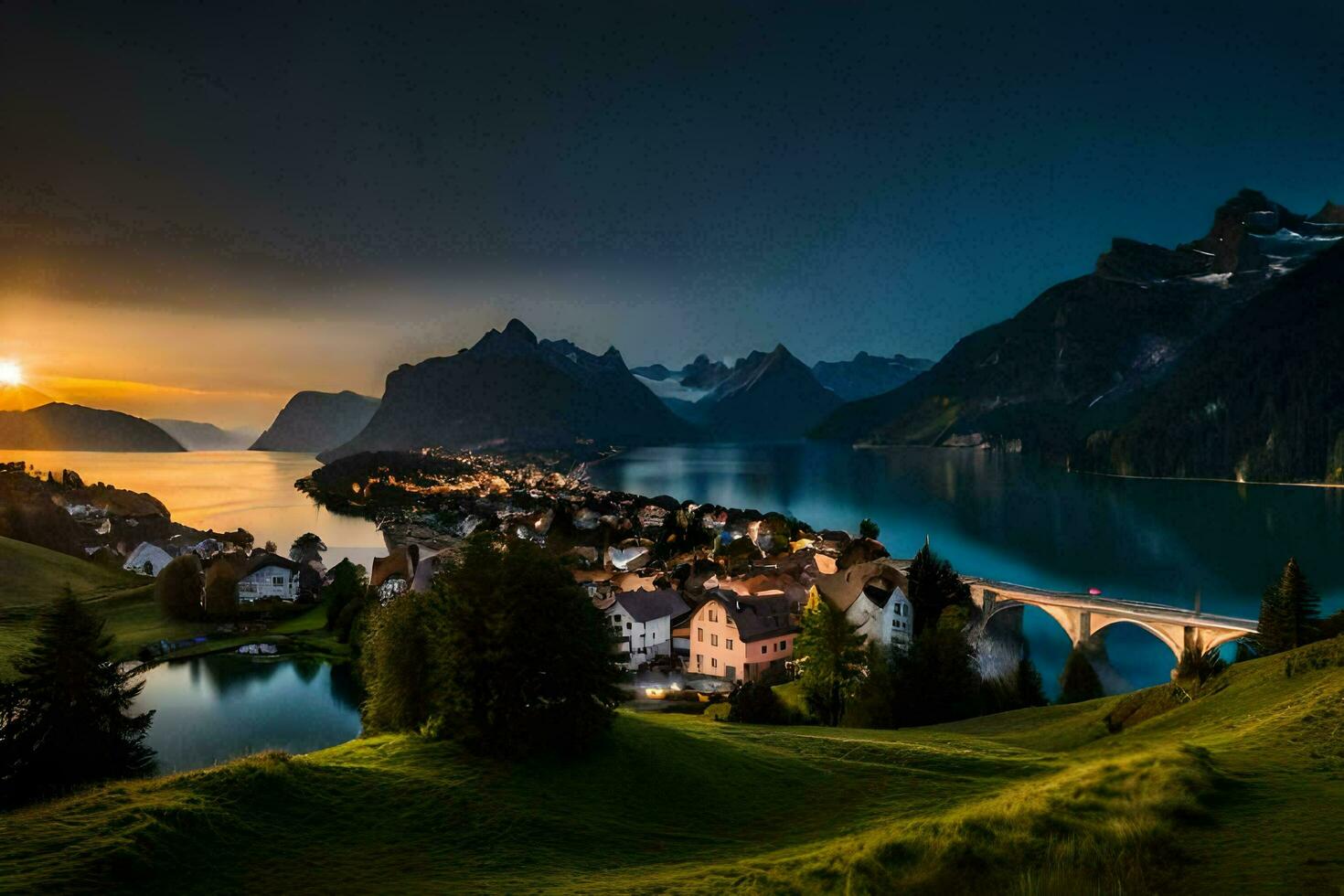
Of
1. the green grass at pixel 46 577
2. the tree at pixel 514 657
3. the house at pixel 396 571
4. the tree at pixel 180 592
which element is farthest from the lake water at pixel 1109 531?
the green grass at pixel 46 577

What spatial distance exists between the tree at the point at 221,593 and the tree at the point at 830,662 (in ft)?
161

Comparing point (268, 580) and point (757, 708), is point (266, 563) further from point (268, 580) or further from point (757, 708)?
point (757, 708)

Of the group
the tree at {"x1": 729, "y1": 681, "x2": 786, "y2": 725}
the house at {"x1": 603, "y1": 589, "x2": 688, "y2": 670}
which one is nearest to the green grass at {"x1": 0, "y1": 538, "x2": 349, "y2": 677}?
the house at {"x1": 603, "y1": 589, "x2": 688, "y2": 670}

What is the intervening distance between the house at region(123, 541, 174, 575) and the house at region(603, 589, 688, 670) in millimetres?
60834

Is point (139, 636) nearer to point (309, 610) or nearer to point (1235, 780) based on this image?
point (309, 610)

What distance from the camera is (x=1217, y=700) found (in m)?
18.9

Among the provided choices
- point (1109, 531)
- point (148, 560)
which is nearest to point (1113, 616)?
point (1109, 531)

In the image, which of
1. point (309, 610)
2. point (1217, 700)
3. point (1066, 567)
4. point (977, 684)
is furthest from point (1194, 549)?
point (309, 610)

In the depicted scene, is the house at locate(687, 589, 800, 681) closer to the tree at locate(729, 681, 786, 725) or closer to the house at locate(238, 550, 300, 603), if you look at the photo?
the tree at locate(729, 681, 786, 725)

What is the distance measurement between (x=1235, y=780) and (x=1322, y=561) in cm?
9020

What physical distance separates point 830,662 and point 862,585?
42.0 ft

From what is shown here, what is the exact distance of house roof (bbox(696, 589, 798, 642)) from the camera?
4431 centimetres

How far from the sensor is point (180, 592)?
190ft

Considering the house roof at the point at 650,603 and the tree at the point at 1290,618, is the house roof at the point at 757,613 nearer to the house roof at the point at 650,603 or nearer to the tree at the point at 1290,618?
the house roof at the point at 650,603
